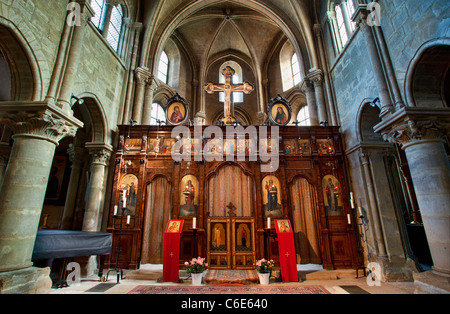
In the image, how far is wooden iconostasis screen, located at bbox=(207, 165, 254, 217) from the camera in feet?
27.3

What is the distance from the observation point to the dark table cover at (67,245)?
5.21 m

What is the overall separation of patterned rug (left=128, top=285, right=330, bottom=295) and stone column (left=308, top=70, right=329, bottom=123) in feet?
24.0

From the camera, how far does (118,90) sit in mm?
9445

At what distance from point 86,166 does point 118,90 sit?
367 cm

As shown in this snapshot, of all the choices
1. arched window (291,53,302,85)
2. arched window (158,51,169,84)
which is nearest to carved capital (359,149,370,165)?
arched window (291,53,302,85)

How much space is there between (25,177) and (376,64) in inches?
375

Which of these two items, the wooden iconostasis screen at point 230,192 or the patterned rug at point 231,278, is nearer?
the patterned rug at point 231,278

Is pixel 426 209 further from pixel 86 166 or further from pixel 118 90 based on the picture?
pixel 86 166

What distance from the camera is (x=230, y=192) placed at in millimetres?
8539

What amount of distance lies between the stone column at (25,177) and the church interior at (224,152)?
1.2 inches

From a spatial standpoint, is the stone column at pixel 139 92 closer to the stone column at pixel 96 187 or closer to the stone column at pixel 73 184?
the stone column at pixel 96 187

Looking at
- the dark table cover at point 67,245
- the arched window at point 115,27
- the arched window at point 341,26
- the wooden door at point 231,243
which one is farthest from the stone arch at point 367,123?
the arched window at point 115,27

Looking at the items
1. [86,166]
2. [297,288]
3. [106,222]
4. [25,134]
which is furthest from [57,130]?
[297,288]

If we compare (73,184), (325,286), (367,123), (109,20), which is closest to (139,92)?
(109,20)
